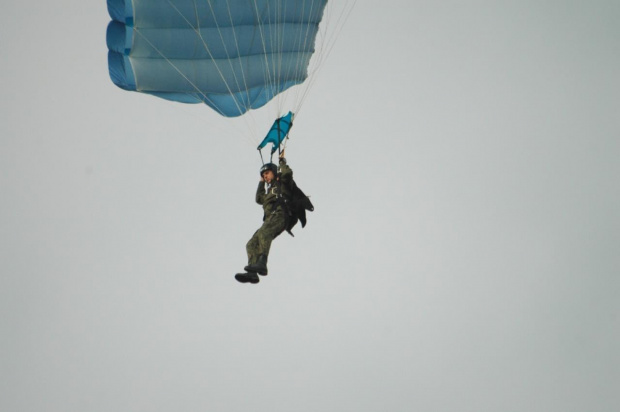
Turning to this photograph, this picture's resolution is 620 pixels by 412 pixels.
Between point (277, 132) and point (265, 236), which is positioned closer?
point (265, 236)

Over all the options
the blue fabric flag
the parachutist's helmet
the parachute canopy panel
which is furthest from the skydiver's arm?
the parachute canopy panel

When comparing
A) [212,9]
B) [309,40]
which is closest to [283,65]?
[309,40]

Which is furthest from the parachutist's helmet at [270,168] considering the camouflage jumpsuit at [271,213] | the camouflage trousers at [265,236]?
the camouflage trousers at [265,236]

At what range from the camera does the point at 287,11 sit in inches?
506

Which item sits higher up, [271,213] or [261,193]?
[261,193]

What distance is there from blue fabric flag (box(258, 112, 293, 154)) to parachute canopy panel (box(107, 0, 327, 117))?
1.71 ft

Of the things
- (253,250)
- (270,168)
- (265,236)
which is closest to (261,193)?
(270,168)

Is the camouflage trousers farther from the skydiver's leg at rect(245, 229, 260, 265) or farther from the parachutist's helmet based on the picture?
the parachutist's helmet

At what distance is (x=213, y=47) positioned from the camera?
12.2 metres

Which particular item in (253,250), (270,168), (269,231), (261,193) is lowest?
(253,250)

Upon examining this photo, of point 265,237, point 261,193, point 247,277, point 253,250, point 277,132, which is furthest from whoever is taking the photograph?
point 277,132

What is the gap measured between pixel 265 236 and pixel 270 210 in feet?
1.70

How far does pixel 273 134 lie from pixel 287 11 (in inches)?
89.1

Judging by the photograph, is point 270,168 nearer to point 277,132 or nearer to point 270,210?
point 270,210
